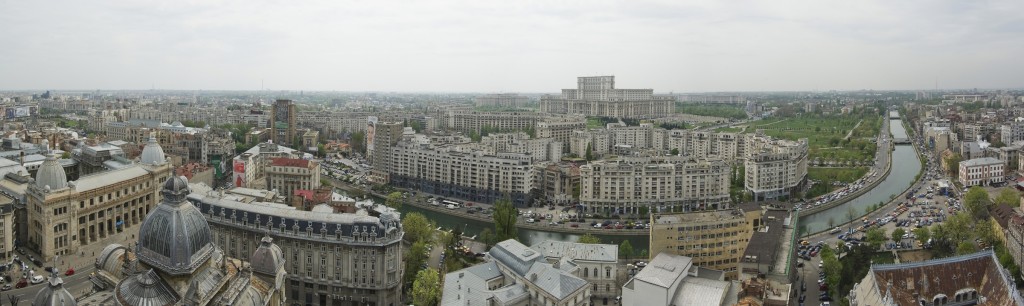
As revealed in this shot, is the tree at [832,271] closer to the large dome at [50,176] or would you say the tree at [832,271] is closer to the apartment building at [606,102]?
the large dome at [50,176]

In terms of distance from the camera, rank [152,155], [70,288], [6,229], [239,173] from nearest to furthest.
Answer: [70,288] < [6,229] < [152,155] < [239,173]

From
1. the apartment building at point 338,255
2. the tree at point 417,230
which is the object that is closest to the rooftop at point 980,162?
the tree at point 417,230

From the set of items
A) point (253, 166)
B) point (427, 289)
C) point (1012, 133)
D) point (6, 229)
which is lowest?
point (427, 289)

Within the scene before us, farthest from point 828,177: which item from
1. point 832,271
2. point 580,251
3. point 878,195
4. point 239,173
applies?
point 239,173

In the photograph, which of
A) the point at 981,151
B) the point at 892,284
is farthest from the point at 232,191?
the point at 981,151

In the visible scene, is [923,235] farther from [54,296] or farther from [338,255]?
[54,296]

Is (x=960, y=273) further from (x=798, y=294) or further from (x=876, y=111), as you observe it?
(x=876, y=111)
